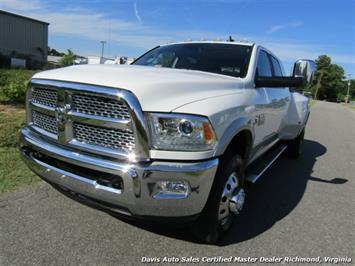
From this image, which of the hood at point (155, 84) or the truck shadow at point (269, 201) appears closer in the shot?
the hood at point (155, 84)

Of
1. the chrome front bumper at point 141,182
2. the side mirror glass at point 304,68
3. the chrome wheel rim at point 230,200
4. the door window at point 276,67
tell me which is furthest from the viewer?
the door window at point 276,67

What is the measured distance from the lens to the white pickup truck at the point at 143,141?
2598 millimetres

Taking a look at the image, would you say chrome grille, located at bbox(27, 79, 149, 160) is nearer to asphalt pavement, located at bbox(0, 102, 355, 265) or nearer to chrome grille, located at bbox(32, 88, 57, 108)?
chrome grille, located at bbox(32, 88, 57, 108)

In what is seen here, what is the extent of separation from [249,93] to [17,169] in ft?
10.2

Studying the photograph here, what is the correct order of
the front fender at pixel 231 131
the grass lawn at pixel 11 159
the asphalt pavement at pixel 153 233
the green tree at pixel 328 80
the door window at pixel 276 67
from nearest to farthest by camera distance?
1. the front fender at pixel 231 131
2. the asphalt pavement at pixel 153 233
3. the grass lawn at pixel 11 159
4. the door window at pixel 276 67
5. the green tree at pixel 328 80

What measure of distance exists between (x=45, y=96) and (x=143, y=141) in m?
1.18

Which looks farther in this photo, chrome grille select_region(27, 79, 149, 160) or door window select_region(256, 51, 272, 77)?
door window select_region(256, 51, 272, 77)

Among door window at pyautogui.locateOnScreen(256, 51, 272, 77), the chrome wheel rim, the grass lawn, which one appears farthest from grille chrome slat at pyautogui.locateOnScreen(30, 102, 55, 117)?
door window at pyautogui.locateOnScreen(256, 51, 272, 77)

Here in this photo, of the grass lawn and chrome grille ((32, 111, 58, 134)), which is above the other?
chrome grille ((32, 111, 58, 134))

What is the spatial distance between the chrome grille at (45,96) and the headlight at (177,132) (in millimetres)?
996

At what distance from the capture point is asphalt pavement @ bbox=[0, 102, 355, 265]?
300cm

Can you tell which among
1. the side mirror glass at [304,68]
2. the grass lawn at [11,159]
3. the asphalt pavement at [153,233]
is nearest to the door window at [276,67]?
the side mirror glass at [304,68]

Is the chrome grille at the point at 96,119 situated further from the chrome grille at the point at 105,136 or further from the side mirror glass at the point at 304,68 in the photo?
the side mirror glass at the point at 304,68

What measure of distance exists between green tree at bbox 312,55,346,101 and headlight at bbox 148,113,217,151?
307 feet
